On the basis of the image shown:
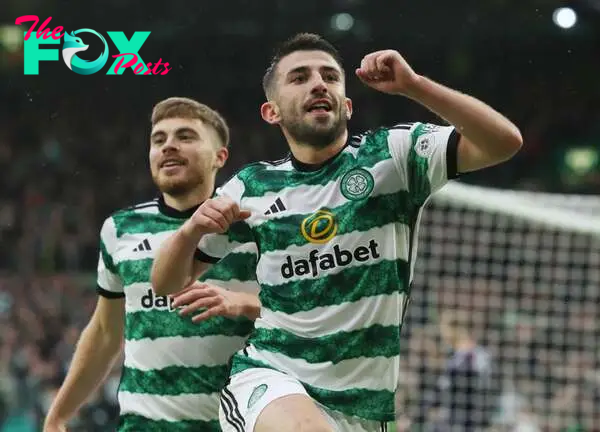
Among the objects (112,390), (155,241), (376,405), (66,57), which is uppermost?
(66,57)

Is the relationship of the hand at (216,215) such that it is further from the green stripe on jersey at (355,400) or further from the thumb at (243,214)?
the green stripe on jersey at (355,400)

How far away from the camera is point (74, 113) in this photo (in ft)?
65.7

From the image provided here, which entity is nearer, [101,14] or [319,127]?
[319,127]

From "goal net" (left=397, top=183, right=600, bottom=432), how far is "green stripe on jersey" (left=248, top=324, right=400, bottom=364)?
4.49 m

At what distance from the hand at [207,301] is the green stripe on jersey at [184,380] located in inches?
15.8

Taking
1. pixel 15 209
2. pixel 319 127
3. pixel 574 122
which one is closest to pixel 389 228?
pixel 319 127

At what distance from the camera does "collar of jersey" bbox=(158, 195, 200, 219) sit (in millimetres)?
5098

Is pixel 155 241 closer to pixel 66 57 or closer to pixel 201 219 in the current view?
pixel 201 219

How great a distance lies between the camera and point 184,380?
486cm

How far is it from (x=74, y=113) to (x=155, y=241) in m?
15.4

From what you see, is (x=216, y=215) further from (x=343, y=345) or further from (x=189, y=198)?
(x=189, y=198)

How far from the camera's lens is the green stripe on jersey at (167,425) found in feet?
15.9

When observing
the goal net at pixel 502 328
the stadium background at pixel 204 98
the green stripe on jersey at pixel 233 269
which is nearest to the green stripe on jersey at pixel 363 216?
the green stripe on jersey at pixel 233 269

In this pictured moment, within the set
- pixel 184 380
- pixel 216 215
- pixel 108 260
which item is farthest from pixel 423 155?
pixel 108 260
